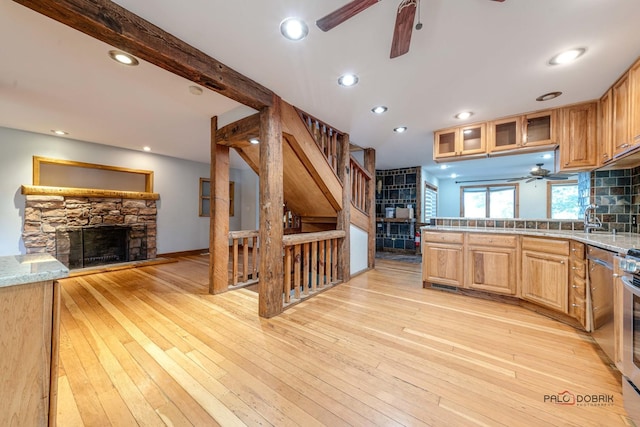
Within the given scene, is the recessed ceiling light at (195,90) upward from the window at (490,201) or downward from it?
upward

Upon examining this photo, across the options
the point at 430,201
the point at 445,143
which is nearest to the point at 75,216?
the point at 445,143

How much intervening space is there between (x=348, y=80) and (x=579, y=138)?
2.68 meters

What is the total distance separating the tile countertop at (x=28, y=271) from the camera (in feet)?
2.68

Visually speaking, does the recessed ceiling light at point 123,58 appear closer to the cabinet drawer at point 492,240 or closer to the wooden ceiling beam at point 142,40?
the wooden ceiling beam at point 142,40

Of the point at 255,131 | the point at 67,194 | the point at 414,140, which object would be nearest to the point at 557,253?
the point at 414,140

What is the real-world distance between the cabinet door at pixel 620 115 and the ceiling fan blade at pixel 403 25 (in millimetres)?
2208

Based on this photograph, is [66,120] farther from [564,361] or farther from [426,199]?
[426,199]

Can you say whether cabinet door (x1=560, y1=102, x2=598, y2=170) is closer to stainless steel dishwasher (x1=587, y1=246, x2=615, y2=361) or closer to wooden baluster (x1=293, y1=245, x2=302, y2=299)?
stainless steel dishwasher (x1=587, y1=246, x2=615, y2=361)

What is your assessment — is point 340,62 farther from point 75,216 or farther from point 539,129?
point 75,216

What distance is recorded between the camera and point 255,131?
2691 millimetres

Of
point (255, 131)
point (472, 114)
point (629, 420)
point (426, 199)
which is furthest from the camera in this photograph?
point (426, 199)

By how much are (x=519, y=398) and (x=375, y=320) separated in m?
1.18

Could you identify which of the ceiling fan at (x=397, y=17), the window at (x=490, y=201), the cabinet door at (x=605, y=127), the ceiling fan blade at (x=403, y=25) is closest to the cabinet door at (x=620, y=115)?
the cabinet door at (x=605, y=127)

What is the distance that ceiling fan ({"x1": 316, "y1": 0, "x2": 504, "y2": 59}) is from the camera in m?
1.12
